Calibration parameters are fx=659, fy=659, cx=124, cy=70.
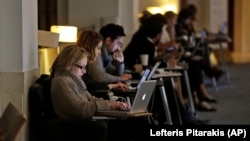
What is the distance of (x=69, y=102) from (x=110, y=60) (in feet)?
6.16

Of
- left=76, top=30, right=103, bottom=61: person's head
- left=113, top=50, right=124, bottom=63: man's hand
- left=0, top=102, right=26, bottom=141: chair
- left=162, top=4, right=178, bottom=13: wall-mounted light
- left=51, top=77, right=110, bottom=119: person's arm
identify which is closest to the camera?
left=0, top=102, right=26, bottom=141: chair

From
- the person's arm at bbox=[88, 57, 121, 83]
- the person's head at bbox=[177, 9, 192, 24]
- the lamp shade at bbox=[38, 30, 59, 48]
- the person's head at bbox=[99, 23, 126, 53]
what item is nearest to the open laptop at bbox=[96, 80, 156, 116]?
the person's arm at bbox=[88, 57, 121, 83]

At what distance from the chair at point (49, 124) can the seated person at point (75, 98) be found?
90mm

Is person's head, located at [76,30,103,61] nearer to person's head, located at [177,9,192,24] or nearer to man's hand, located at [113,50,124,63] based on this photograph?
man's hand, located at [113,50,124,63]

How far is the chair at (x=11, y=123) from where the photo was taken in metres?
3.97

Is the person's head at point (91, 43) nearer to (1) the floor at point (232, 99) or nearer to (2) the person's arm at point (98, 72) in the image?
(2) the person's arm at point (98, 72)

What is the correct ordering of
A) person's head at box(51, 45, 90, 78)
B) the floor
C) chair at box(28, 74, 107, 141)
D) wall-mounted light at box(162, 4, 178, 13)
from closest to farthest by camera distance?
chair at box(28, 74, 107, 141) → person's head at box(51, 45, 90, 78) → the floor → wall-mounted light at box(162, 4, 178, 13)

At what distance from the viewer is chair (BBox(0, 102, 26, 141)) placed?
3.97m

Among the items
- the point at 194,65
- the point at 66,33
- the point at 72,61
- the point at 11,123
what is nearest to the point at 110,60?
the point at 66,33

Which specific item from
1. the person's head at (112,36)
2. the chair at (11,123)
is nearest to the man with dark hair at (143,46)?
the person's head at (112,36)

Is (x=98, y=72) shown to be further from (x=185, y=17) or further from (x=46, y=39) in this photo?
(x=185, y=17)

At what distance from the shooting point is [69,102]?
4.98 m

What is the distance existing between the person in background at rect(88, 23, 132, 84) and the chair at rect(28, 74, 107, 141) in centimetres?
112

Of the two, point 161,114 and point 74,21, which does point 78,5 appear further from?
point 161,114
